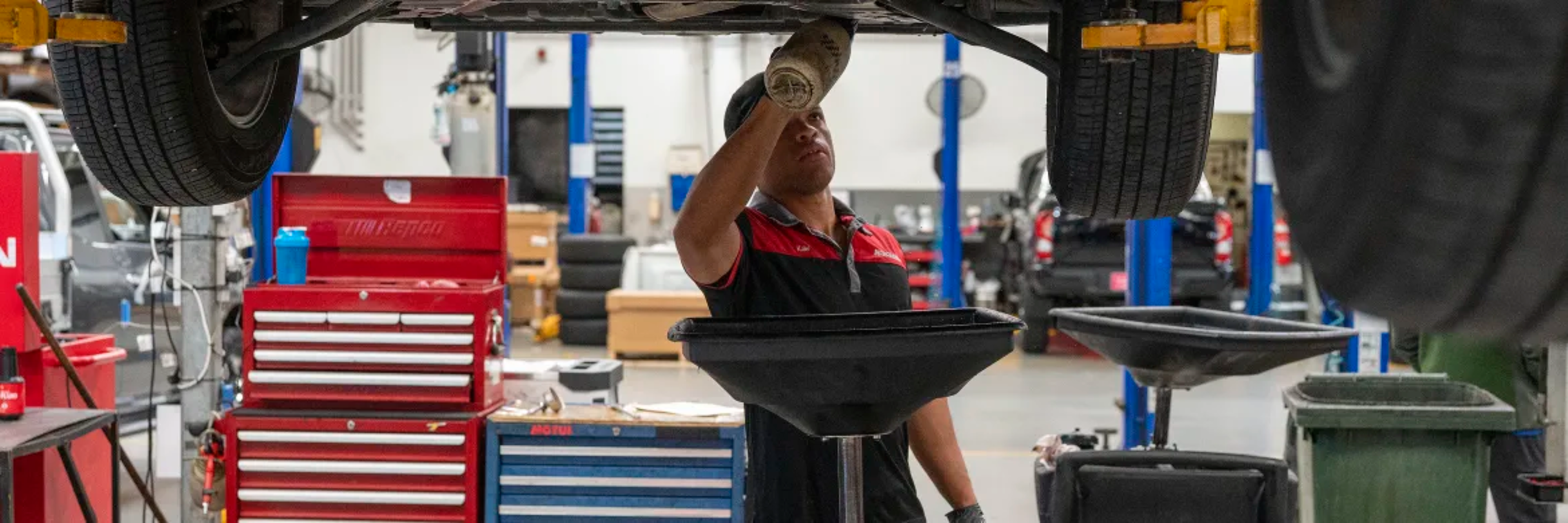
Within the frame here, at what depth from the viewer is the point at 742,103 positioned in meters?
2.55

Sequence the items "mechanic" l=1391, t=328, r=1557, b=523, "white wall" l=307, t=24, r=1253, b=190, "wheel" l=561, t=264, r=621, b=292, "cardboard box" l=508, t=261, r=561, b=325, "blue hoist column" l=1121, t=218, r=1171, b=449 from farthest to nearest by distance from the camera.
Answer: "white wall" l=307, t=24, r=1253, b=190
"cardboard box" l=508, t=261, r=561, b=325
"wheel" l=561, t=264, r=621, b=292
"blue hoist column" l=1121, t=218, r=1171, b=449
"mechanic" l=1391, t=328, r=1557, b=523

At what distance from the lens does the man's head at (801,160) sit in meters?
2.67

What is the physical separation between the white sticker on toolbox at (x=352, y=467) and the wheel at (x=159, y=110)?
1604 millimetres

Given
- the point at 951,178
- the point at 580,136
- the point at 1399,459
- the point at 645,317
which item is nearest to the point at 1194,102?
the point at 1399,459

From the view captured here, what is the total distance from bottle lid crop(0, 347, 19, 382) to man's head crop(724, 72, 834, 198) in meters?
1.87

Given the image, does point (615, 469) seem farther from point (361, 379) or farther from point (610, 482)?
→ point (361, 379)

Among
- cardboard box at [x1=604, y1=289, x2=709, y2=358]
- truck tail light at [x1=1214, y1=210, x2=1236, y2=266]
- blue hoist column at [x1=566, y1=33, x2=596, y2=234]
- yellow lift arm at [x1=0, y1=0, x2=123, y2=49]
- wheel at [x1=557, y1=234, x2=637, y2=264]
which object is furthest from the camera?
wheel at [x1=557, y1=234, x2=637, y2=264]

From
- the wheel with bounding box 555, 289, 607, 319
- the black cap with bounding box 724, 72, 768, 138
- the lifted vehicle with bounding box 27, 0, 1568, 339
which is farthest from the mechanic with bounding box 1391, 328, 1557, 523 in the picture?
the wheel with bounding box 555, 289, 607, 319

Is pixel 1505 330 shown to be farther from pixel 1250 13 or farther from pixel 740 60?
pixel 740 60

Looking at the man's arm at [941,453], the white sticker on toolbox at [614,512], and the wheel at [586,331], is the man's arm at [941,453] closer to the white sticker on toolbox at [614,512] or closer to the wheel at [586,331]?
the white sticker on toolbox at [614,512]

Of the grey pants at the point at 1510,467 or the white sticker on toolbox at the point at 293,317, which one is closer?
the white sticker on toolbox at the point at 293,317

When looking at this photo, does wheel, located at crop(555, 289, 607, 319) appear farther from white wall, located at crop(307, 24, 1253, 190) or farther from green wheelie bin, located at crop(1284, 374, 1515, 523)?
green wheelie bin, located at crop(1284, 374, 1515, 523)

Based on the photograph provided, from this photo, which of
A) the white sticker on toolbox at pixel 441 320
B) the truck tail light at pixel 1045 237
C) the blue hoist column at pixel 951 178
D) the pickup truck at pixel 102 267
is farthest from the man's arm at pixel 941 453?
the truck tail light at pixel 1045 237

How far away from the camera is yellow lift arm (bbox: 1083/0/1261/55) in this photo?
179 centimetres
